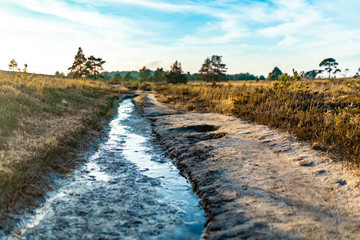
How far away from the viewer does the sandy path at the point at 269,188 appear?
3.33 metres

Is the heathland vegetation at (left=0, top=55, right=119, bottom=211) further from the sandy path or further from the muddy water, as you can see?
the sandy path

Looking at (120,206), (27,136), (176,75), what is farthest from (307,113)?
(176,75)

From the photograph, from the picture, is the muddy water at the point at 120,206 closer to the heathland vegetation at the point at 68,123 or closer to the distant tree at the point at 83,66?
the heathland vegetation at the point at 68,123

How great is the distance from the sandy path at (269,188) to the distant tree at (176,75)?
4434cm

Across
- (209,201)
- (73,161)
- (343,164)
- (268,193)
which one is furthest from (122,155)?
(343,164)

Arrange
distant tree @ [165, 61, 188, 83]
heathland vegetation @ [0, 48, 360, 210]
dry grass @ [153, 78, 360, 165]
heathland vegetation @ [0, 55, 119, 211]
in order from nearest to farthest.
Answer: heathland vegetation @ [0, 55, 119, 211] < heathland vegetation @ [0, 48, 360, 210] < dry grass @ [153, 78, 360, 165] < distant tree @ [165, 61, 188, 83]

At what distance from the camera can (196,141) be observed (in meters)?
7.94

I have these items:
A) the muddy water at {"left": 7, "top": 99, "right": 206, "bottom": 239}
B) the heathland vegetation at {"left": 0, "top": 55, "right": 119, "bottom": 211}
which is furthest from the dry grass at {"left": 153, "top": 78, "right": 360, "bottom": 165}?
the heathland vegetation at {"left": 0, "top": 55, "right": 119, "bottom": 211}

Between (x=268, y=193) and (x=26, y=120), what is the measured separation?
639cm

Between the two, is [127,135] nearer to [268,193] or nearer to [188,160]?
[188,160]

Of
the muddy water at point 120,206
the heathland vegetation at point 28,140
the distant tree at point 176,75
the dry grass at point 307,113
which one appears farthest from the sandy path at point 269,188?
the distant tree at point 176,75

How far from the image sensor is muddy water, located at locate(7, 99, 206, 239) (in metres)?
3.35

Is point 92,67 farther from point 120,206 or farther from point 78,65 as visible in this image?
point 120,206

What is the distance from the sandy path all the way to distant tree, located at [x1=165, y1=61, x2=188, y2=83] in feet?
145
